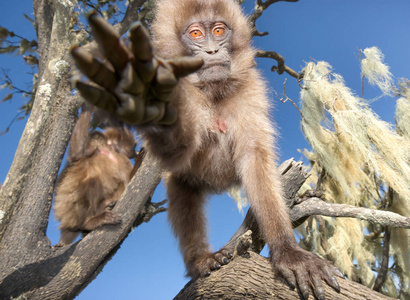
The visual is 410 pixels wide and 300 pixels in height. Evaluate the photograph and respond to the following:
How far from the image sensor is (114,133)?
6125 millimetres

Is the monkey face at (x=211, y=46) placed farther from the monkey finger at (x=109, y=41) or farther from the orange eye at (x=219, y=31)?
the monkey finger at (x=109, y=41)

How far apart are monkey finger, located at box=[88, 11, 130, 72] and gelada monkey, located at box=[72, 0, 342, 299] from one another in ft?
1.50

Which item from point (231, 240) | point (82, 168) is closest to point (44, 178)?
point (82, 168)

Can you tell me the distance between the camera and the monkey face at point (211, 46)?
2.89 m

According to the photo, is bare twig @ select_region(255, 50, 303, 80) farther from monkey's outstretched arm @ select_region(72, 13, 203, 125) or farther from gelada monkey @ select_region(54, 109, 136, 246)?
monkey's outstretched arm @ select_region(72, 13, 203, 125)

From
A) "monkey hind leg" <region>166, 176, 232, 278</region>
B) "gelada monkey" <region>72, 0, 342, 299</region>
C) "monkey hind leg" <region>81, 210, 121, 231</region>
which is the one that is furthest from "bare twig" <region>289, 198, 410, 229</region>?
"monkey hind leg" <region>81, 210, 121, 231</region>

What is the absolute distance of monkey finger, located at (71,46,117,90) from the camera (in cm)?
140

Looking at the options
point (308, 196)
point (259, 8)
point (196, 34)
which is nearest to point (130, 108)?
point (196, 34)

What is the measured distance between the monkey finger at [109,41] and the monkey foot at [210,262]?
1897 millimetres

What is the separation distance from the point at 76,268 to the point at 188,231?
1.34 meters

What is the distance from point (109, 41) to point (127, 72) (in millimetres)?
132

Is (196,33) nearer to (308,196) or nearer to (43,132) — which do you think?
(308,196)

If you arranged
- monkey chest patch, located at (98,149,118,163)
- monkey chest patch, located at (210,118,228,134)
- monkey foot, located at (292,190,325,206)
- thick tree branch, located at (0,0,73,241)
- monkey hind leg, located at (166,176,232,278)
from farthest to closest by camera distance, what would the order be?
monkey chest patch, located at (98,149,118,163) < thick tree branch, located at (0,0,73,241) < monkey foot, located at (292,190,325,206) < monkey hind leg, located at (166,176,232,278) < monkey chest patch, located at (210,118,228,134)

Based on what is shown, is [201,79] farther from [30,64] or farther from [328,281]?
[30,64]
